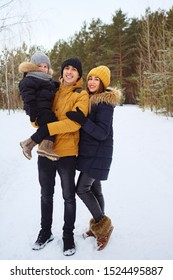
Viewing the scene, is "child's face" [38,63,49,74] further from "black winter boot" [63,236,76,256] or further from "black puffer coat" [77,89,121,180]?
"black winter boot" [63,236,76,256]

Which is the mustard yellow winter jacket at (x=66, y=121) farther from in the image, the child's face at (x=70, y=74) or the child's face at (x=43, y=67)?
the child's face at (x=43, y=67)

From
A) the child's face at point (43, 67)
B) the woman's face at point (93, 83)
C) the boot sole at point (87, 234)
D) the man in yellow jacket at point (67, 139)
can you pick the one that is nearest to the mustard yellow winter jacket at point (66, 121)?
the man in yellow jacket at point (67, 139)

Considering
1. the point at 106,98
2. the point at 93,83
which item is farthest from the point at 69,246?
the point at 93,83

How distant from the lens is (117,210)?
368 cm

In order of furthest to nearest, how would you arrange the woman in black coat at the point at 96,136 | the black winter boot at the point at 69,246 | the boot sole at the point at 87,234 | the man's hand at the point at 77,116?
the boot sole at the point at 87,234 → the black winter boot at the point at 69,246 → the woman in black coat at the point at 96,136 → the man's hand at the point at 77,116

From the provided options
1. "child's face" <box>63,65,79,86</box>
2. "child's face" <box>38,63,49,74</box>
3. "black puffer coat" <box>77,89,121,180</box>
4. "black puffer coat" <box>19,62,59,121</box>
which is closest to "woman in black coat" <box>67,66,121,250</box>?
"black puffer coat" <box>77,89,121,180</box>

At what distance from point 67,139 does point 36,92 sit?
53 cm

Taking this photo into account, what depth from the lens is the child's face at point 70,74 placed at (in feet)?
8.71

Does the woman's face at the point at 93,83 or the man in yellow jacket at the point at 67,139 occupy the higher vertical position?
the woman's face at the point at 93,83

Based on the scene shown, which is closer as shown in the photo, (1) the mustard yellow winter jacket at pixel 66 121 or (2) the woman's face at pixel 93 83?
(1) the mustard yellow winter jacket at pixel 66 121

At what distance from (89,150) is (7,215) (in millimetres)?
1636

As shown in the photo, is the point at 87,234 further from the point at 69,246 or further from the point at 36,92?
the point at 36,92

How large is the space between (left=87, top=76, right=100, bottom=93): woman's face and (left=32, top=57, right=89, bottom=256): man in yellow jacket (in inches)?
3.8

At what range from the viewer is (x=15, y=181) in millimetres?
5008
